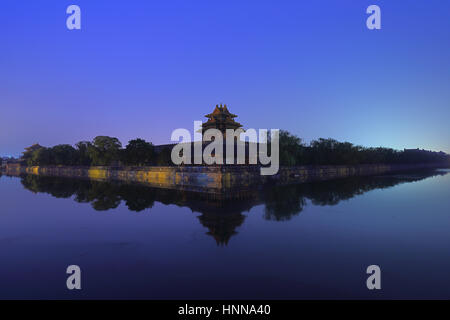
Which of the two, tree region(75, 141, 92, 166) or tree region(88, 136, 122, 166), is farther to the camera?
tree region(75, 141, 92, 166)

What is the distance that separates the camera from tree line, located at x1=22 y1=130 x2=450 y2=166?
45.7 m

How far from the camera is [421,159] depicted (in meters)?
123

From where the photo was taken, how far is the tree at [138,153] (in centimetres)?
4556

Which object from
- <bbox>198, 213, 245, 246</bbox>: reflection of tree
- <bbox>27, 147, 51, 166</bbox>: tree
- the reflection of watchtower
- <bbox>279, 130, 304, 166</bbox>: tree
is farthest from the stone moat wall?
<bbox>27, 147, 51, 166</bbox>: tree

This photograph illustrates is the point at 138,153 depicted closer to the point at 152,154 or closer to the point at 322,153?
the point at 152,154

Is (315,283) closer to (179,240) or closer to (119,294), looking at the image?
(119,294)

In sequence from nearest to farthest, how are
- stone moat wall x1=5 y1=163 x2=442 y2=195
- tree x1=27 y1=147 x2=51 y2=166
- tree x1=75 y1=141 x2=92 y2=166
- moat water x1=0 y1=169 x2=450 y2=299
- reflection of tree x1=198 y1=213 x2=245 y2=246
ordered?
moat water x1=0 y1=169 x2=450 y2=299 < reflection of tree x1=198 y1=213 x2=245 y2=246 < stone moat wall x1=5 y1=163 x2=442 y2=195 < tree x1=75 y1=141 x2=92 y2=166 < tree x1=27 y1=147 x2=51 y2=166

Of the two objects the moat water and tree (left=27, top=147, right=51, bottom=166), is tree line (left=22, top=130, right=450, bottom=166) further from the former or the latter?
the moat water

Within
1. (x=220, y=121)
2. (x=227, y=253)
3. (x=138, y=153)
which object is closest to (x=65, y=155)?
(x=138, y=153)

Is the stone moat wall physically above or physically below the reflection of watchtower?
below

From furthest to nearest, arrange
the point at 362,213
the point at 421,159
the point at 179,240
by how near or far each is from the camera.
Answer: the point at 421,159 < the point at 362,213 < the point at 179,240

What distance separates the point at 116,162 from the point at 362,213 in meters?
57.6

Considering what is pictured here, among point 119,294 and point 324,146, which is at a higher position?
point 324,146

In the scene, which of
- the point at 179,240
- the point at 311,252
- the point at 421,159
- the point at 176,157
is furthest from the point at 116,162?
A: the point at 421,159
